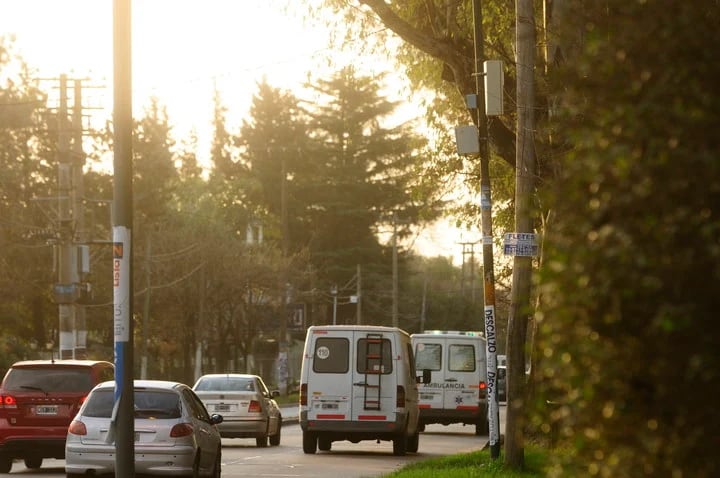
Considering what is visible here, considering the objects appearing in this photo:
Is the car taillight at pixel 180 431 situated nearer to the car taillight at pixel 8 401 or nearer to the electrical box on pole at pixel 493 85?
the car taillight at pixel 8 401

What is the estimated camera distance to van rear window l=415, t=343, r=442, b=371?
39219 mm

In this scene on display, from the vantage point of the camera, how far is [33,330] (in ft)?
236

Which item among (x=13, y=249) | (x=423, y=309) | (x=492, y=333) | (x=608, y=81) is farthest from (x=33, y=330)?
(x=608, y=81)

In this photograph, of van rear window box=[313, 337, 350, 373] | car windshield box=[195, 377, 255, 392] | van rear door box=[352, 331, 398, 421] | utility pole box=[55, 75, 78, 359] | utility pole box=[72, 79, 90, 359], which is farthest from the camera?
utility pole box=[72, 79, 90, 359]

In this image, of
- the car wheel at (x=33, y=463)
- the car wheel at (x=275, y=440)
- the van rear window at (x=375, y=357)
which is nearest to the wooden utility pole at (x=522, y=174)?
the van rear window at (x=375, y=357)

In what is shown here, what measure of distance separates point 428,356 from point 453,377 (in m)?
0.99

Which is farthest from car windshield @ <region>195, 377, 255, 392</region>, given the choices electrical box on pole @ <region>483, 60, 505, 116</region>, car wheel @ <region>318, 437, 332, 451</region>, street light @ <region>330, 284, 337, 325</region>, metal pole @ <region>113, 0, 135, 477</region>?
street light @ <region>330, 284, 337, 325</region>

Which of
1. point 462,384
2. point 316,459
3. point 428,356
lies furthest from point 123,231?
point 428,356

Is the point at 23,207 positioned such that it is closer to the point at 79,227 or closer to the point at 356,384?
the point at 79,227

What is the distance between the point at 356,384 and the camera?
1129 inches

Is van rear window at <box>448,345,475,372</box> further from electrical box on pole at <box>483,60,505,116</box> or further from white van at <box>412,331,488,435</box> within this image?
electrical box on pole at <box>483,60,505,116</box>

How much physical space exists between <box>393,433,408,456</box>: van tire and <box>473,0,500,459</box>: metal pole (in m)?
5.58

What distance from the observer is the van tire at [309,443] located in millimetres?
29531

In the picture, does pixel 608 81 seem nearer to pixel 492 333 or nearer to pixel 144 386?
pixel 144 386
